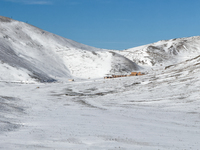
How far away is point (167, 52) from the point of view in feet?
452

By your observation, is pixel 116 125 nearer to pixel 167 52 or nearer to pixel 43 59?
pixel 43 59

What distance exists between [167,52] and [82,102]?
101 metres

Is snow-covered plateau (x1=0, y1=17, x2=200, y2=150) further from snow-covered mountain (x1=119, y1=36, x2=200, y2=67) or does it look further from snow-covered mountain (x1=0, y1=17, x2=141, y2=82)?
snow-covered mountain (x1=119, y1=36, x2=200, y2=67)

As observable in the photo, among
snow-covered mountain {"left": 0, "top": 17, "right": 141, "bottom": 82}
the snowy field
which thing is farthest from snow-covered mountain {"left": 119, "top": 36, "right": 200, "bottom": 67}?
the snowy field

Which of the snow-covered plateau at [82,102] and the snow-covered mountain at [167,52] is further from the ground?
the snow-covered mountain at [167,52]

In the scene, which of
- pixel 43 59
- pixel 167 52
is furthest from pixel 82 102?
pixel 167 52

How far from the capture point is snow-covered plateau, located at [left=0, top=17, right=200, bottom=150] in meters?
20.5

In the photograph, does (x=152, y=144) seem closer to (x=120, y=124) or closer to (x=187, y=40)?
(x=120, y=124)

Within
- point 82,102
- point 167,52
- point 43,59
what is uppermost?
point 167,52

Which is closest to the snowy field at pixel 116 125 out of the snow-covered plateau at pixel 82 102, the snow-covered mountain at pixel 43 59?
the snow-covered plateau at pixel 82 102

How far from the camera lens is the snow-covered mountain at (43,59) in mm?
77250

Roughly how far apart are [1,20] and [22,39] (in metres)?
14.1

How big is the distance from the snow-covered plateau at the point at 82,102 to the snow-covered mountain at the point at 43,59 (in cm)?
21

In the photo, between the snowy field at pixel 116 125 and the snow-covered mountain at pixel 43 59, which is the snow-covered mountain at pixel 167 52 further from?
the snowy field at pixel 116 125
